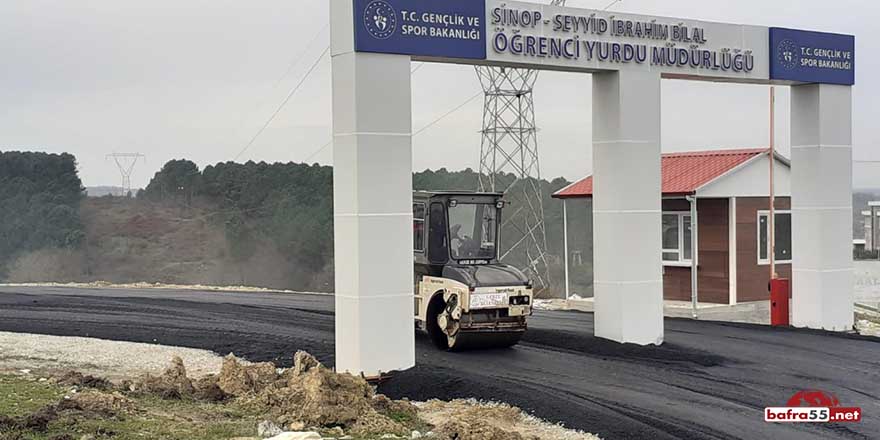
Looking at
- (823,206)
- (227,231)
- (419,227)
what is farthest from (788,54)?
(227,231)

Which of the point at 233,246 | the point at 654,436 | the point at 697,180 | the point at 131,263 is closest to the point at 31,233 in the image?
the point at 131,263

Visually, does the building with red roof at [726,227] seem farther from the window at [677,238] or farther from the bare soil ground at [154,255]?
the bare soil ground at [154,255]

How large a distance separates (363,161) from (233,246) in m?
44.1

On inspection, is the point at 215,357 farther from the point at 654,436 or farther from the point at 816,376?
the point at 816,376

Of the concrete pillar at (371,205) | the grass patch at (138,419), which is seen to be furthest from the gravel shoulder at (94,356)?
the concrete pillar at (371,205)

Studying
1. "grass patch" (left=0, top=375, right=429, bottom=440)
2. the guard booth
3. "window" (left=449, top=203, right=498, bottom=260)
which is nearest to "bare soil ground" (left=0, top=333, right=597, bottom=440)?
"grass patch" (left=0, top=375, right=429, bottom=440)

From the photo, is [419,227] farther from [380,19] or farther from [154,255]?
[154,255]

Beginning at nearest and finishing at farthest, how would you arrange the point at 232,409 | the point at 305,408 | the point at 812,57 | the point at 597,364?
1. the point at 305,408
2. the point at 232,409
3. the point at 597,364
4. the point at 812,57

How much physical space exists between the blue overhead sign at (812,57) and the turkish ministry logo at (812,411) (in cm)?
725

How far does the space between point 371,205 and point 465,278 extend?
2413mm

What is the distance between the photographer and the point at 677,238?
23812 millimetres

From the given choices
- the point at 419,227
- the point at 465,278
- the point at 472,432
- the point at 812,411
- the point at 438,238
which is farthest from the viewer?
the point at 419,227

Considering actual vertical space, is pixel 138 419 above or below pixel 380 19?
below

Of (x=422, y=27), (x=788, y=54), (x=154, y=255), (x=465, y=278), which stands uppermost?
(x=788, y=54)
